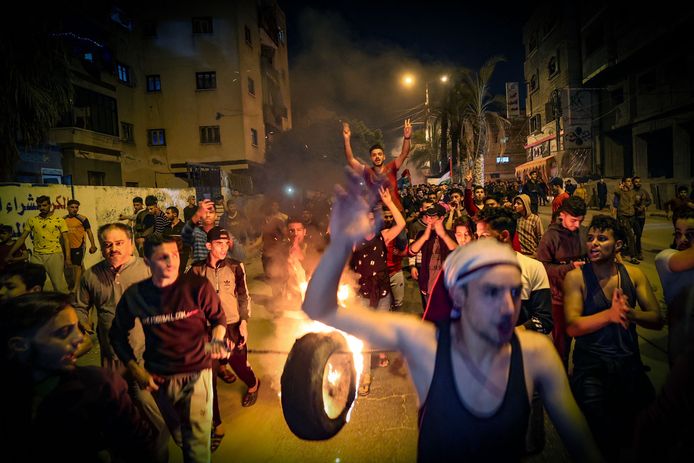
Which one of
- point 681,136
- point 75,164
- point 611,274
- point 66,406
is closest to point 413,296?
point 611,274

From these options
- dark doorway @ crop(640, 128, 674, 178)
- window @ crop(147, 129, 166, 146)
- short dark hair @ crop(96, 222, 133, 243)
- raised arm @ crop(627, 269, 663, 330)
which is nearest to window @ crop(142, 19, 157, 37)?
window @ crop(147, 129, 166, 146)

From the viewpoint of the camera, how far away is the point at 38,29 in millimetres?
10797

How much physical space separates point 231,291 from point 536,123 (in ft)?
145

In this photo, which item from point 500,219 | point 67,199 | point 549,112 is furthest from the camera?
point 549,112

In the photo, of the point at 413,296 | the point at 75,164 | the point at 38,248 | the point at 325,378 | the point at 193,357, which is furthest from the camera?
the point at 75,164

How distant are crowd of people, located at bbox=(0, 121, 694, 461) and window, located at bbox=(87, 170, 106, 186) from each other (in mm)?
23141

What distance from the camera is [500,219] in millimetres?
3682

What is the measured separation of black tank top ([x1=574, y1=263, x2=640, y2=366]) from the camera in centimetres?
273

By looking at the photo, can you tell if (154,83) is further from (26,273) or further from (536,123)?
(536,123)

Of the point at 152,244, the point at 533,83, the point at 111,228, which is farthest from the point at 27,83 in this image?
the point at 533,83

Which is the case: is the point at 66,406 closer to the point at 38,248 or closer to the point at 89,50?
the point at 38,248

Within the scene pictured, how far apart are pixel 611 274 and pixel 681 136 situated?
88.0 ft

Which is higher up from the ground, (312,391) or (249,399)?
(312,391)

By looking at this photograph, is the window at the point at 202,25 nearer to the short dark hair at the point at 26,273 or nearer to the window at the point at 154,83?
the window at the point at 154,83
